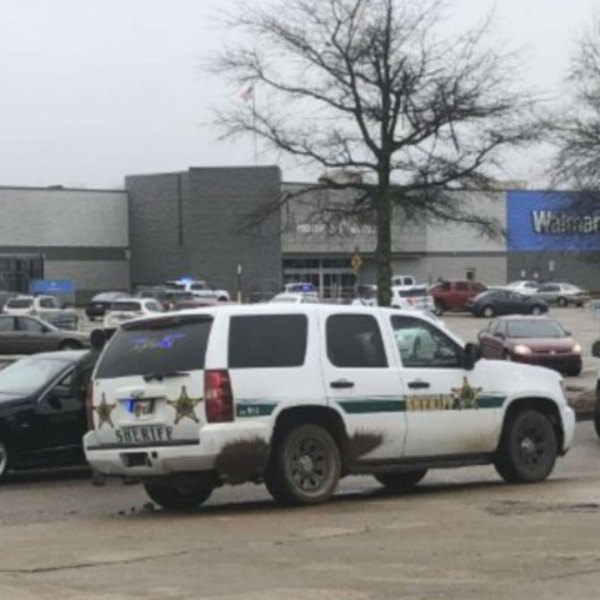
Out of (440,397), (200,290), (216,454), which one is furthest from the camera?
(200,290)

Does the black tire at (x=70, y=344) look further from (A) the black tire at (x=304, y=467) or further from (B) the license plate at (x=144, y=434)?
(A) the black tire at (x=304, y=467)

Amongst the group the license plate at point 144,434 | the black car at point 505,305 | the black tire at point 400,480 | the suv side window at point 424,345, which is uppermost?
the black car at point 505,305

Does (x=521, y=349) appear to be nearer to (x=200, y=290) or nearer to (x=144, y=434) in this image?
(x=144, y=434)

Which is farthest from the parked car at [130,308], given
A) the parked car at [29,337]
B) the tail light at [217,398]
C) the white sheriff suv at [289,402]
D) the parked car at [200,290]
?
the tail light at [217,398]

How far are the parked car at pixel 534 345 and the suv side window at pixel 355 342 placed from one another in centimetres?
1792

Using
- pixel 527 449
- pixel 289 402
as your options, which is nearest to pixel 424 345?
pixel 527 449

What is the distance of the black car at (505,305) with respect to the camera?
6338 cm

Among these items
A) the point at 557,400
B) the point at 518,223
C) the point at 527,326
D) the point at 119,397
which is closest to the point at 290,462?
the point at 119,397

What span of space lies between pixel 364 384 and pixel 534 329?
19990mm

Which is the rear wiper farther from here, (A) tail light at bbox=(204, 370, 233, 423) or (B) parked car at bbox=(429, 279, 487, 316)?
(B) parked car at bbox=(429, 279, 487, 316)

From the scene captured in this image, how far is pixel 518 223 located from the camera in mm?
92875

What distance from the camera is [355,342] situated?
1170 centimetres

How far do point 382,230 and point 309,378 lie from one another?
12.6 meters

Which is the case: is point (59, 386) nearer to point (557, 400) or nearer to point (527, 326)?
point (557, 400)
